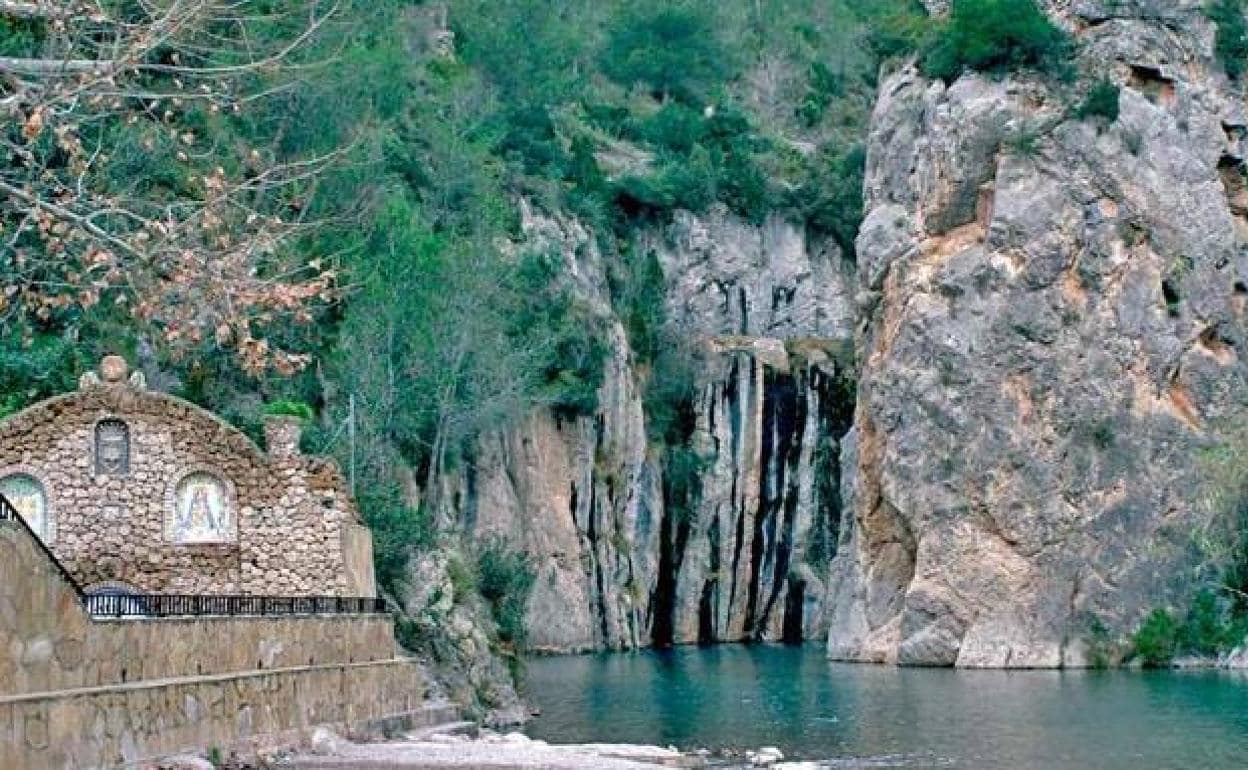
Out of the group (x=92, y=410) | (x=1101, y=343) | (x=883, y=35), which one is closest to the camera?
(x=92, y=410)

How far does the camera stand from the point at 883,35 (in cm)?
6675

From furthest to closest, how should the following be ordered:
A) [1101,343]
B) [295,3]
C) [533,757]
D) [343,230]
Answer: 1. [1101,343]
2. [343,230]
3. [295,3]
4. [533,757]

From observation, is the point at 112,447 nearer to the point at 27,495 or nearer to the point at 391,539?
the point at 27,495

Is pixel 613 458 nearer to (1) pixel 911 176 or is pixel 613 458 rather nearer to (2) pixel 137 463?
(1) pixel 911 176

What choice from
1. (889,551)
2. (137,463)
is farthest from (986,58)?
(137,463)

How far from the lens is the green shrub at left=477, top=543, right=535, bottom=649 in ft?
137

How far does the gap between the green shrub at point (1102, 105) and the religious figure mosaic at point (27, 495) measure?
37506 mm

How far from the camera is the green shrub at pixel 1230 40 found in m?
59.6

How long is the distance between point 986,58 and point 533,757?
3933 cm

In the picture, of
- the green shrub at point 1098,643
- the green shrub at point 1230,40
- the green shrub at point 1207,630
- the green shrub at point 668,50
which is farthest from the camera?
the green shrub at point 668,50

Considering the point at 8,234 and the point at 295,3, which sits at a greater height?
the point at 295,3

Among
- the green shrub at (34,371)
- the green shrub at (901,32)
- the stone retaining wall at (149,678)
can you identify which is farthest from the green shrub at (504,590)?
the green shrub at (901,32)

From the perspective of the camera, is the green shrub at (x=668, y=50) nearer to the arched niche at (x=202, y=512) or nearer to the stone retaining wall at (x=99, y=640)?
the arched niche at (x=202, y=512)

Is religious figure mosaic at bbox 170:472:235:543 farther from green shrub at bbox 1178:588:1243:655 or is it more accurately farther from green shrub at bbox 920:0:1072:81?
green shrub at bbox 920:0:1072:81
